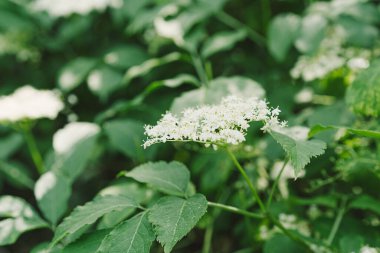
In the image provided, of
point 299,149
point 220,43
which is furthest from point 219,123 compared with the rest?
point 220,43

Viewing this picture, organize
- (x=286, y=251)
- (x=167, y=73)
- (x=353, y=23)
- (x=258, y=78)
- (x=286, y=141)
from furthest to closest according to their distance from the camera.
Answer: (x=167, y=73), (x=258, y=78), (x=353, y=23), (x=286, y=251), (x=286, y=141)

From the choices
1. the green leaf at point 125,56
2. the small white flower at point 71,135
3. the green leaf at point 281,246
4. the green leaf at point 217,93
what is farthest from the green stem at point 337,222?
the green leaf at point 125,56

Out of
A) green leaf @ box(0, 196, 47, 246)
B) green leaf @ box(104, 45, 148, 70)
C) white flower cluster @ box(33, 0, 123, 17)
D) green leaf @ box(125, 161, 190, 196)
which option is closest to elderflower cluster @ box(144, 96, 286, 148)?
green leaf @ box(125, 161, 190, 196)

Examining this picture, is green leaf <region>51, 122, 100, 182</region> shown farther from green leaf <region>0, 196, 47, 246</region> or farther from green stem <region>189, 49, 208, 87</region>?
green stem <region>189, 49, 208, 87</region>

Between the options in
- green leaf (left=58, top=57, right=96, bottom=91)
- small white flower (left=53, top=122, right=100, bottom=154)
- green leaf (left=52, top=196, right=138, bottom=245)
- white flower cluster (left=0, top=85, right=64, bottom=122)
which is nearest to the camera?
green leaf (left=52, top=196, right=138, bottom=245)

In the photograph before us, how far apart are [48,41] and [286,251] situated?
2.35 m

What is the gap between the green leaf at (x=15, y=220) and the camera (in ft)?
4.41

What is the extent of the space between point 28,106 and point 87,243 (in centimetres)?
119

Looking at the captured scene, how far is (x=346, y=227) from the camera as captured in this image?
171cm

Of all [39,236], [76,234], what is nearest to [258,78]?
[76,234]

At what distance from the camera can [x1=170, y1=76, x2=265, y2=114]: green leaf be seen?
170cm

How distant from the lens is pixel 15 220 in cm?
140

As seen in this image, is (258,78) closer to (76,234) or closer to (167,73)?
(167,73)

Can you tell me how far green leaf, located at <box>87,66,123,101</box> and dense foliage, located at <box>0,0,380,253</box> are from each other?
0.01 meters
